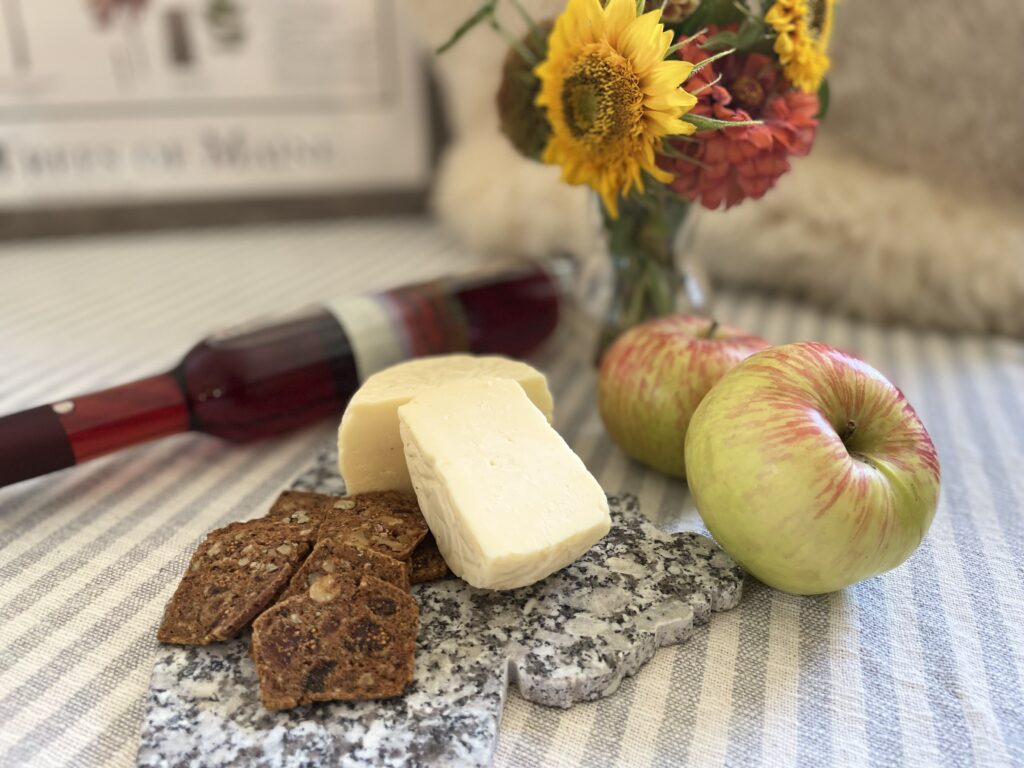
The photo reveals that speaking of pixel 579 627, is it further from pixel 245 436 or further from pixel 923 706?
pixel 245 436

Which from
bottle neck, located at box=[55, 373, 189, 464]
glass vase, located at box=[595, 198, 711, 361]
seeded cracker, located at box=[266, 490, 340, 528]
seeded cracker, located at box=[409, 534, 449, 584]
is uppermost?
glass vase, located at box=[595, 198, 711, 361]

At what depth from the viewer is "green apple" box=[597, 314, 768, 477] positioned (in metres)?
0.55

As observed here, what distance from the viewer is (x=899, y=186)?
0.87 m

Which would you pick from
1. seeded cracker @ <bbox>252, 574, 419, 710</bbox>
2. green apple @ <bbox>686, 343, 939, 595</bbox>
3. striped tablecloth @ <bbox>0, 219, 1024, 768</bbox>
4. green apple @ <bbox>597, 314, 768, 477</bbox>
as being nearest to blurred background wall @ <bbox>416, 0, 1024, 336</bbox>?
striped tablecloth @ <bbox>0, 219, 1024, 768</bbox>

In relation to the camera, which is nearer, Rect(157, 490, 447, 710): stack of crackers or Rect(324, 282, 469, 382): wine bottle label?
Rect(157, 490, 447, 710): stack of crackers

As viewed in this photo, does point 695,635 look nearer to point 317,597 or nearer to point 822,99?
point 317,597

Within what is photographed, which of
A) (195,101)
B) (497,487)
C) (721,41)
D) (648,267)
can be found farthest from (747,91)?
(195,101)

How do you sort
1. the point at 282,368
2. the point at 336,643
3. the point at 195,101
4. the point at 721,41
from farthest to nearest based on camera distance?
the point at 195,101 → the point at 282,368 → the point at 721,41 → the point at 336,643

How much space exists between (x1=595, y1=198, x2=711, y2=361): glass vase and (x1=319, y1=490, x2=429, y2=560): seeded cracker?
0.28m

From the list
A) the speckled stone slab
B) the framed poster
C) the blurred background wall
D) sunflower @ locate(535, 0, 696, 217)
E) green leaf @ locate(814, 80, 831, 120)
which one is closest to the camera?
the speckled stone slab

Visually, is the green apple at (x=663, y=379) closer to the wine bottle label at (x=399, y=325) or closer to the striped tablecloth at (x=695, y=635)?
the striped tablecloth at (x=695, y=635)

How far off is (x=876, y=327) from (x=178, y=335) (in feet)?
2.50

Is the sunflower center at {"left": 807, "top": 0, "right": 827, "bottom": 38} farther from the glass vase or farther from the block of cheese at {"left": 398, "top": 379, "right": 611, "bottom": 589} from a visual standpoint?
the block of cheese at {"left": 398, "top": 379, "right": 611, "bottom": 589}

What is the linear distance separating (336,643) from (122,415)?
0.93ft
